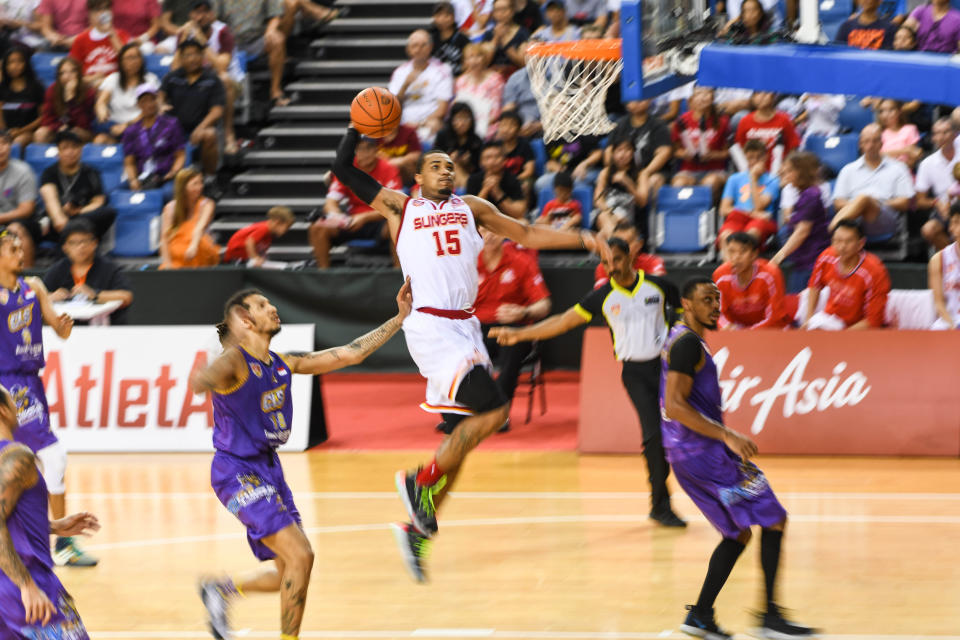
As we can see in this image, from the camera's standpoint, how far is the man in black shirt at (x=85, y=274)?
11859mm

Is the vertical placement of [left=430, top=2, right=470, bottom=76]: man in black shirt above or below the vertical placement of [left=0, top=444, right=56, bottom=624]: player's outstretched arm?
below

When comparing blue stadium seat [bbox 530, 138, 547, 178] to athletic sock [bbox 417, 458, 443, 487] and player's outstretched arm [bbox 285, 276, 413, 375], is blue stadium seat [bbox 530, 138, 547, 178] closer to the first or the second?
athletic sock [bbox 417, 458, 443, 487]

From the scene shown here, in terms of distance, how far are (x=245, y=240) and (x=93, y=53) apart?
445 cm

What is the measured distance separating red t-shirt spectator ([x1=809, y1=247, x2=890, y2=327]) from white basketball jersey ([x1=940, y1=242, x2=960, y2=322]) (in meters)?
0.49

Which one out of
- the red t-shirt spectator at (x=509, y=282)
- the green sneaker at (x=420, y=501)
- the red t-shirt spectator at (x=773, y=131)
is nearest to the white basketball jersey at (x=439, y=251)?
the green sneaker at (x=420, y=501)

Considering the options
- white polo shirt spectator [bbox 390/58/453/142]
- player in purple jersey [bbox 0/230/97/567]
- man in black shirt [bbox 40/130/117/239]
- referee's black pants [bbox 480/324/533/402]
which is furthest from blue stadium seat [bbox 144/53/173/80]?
player in purple jersey [bbox 0/230/97/567]

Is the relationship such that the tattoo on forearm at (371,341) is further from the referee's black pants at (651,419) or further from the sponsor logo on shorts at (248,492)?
the referee's black pants at (651,419)

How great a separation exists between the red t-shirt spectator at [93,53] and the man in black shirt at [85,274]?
5.75 meters

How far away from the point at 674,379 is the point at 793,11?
1970 millimetres

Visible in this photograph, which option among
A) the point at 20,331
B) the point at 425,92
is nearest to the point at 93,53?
the point at 425,92

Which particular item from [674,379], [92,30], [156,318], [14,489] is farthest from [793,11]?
[92,30]

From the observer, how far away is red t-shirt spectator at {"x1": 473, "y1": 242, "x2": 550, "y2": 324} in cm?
1259

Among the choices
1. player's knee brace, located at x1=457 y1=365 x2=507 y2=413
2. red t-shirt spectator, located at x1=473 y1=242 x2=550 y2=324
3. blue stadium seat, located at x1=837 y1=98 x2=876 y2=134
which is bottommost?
red t-shirt spectator, located at x1=473 y1=242 x2=550 y2=324

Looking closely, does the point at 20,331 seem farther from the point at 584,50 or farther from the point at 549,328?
the point at 584,50
